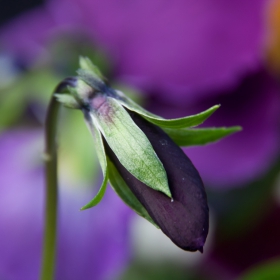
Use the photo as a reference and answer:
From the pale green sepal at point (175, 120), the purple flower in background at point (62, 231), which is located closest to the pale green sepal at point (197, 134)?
the pale green sepal at point (175, 120)

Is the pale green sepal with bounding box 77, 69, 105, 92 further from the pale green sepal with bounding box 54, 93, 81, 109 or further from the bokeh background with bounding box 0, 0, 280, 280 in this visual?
the bokeh background with bounding box 0, 0, 280, 280

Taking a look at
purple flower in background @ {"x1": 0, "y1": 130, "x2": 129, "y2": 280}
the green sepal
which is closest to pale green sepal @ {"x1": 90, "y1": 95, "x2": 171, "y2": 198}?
the green sepal

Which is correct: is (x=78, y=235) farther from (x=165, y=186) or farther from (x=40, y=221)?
(x=165, y=186)

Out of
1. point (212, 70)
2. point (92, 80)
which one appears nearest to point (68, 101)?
point (92, 80)

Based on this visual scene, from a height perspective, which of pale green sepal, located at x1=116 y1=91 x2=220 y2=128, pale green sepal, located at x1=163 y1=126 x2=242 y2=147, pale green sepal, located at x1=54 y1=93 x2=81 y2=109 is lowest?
pale green sepal, located at x1=163 y1=126 x2=242 y2=147

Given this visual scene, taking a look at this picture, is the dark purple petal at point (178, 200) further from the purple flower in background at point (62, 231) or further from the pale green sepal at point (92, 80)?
the purple flower in background at point (62, 231)
